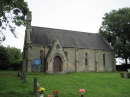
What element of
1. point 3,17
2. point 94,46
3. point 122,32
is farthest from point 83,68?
point 3,17

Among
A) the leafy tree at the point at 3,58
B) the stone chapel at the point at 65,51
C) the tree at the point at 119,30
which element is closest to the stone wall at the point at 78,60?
the stone chapel at the point at 65,51

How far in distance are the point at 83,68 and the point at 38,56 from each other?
11009mm

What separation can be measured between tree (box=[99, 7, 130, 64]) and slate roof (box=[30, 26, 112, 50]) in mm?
3548

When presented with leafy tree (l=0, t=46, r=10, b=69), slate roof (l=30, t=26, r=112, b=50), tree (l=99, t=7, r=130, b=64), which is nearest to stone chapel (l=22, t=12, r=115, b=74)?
slate roof (l=30, t=26, r=112, b=50)

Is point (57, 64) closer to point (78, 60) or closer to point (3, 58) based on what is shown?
point (78, 60)

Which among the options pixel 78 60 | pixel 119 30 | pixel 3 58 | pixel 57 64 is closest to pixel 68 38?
pixel 78 60

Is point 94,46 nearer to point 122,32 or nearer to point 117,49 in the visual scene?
point 117,49

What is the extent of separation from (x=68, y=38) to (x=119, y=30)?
15427mm

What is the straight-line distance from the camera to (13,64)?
134ft

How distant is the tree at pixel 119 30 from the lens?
40.5 m

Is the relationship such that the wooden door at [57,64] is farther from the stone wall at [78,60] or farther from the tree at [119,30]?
the tree at [119,30]

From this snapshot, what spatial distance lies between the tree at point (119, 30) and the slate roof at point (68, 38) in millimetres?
3548

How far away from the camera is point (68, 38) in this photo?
1476 inches

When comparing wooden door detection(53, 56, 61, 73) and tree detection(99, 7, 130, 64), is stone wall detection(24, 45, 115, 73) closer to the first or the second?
wooden door detection(53, 56, 61, 73)
